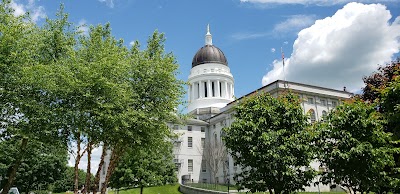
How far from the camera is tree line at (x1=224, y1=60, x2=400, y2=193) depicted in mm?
17016

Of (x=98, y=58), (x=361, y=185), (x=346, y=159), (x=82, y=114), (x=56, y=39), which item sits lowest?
(x=361, y=185)

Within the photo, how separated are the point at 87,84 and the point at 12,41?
444cm

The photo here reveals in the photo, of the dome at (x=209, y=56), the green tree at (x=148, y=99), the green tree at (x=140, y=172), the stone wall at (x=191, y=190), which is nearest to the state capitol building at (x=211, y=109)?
the dome at (x=209, y=56)

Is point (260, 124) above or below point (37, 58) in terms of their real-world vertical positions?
below

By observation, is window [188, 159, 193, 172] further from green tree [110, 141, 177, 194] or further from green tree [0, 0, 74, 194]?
green tree [0, 0, 74, 194]

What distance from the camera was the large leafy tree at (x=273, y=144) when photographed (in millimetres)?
17266

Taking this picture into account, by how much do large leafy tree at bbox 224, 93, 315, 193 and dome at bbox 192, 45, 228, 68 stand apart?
61421 mm

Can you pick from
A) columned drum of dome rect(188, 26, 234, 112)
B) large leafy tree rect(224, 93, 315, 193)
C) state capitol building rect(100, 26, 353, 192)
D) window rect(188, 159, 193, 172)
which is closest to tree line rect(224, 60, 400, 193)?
large leafy tree rect(224, 93, 315, 193)

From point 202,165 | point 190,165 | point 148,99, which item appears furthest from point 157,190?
point 148,99

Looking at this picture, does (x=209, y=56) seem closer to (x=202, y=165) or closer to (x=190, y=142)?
(x=190, y=142)

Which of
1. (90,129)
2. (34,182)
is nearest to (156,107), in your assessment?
(90,129)

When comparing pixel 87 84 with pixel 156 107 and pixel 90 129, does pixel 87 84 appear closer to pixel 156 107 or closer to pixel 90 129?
pixel 90 129

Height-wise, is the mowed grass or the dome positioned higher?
the dome

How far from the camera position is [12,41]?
19.3 meters
